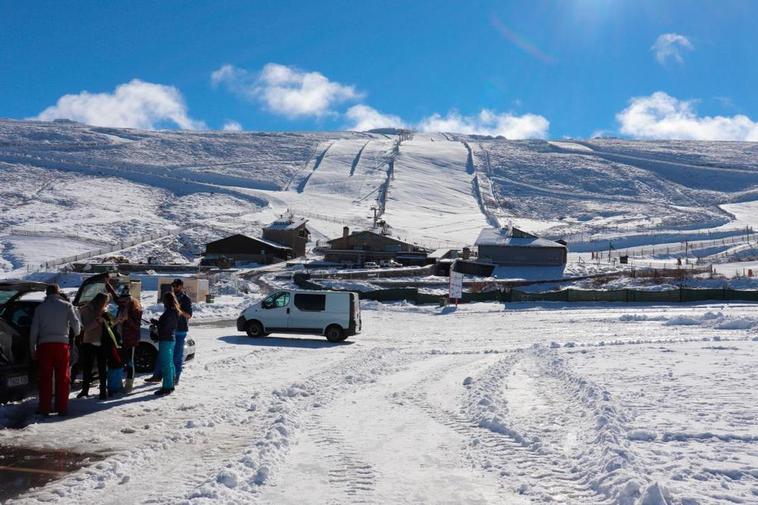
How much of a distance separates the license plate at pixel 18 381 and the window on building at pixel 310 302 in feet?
41.8

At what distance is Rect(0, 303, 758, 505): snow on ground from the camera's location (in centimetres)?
639

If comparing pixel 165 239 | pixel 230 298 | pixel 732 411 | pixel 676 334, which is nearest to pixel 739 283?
pixel 676 334

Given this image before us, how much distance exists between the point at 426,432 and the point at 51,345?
5.03 m

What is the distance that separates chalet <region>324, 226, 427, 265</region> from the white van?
5638cm

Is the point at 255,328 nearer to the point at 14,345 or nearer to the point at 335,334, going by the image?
the point at 335,334

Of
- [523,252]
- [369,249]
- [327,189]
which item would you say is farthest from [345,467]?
[327,189]

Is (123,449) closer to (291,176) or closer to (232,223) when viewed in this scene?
(232,223)

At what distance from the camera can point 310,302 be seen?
22.2 metres

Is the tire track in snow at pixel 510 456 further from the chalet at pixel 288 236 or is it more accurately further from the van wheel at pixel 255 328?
the chalet at pixel 288 236

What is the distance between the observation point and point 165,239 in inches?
3474

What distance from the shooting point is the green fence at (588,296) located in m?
38.9

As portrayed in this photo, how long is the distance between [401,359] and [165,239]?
7639 centimetres

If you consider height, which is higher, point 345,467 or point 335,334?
point 335,334

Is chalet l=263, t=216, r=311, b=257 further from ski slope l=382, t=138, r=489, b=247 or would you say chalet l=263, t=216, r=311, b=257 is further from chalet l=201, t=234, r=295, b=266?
ski slope l=382, t=138, r=489, b=247
